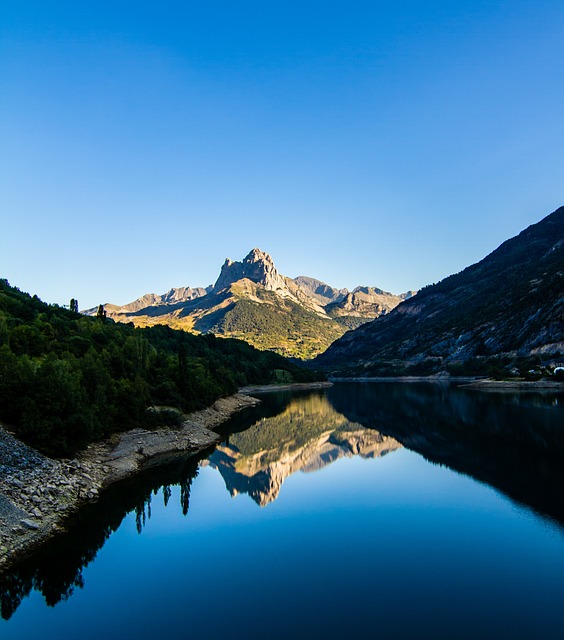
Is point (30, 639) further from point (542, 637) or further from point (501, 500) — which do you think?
point (501, 500)

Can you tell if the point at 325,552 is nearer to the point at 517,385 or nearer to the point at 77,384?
the point at 77,384

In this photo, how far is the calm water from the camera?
20.5 m

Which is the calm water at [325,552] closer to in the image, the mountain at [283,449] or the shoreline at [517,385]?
the mountain at [283,449]

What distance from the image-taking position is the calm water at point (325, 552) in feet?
67.1

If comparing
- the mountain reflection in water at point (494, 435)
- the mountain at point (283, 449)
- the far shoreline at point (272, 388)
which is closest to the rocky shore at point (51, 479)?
the mountain at point (283, 449)

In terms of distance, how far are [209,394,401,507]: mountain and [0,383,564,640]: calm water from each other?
595 mm

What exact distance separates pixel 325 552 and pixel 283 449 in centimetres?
4028

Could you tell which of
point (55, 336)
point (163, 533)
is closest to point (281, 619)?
point (163, 533)

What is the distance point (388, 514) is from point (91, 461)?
2930 centimetres

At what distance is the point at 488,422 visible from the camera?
76688 millimetres

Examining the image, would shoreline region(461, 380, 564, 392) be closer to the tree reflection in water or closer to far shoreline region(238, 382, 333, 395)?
far shoreline region(238, 382, 333, 395)

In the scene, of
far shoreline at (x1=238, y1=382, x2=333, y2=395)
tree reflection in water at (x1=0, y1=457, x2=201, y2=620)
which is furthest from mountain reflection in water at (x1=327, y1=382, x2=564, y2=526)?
far shoreline at (x1=238, y1=382, x2=333, y2=395)

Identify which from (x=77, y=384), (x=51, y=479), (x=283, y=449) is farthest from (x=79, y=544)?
(x=283, y=449)

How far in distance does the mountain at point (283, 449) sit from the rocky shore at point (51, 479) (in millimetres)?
9708
